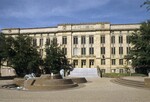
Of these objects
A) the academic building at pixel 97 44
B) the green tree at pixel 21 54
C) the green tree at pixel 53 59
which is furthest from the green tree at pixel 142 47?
the green tree at pixel 21 54

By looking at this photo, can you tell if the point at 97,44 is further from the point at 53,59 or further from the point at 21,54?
the point at 21,54

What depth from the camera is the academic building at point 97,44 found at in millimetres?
70375

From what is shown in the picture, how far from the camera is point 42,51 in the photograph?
7512 centimetres

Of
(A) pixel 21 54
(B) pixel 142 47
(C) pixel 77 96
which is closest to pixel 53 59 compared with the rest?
(A) pixel 21 54

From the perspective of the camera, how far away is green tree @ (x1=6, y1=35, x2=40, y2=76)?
52562mm

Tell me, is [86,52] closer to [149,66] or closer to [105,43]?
[105,43]

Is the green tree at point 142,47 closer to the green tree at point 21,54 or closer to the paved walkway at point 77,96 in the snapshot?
the green tree at point 21,54

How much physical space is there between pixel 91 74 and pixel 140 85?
109ft

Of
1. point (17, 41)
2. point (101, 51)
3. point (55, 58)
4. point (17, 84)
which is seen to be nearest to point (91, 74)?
point (55, 58)

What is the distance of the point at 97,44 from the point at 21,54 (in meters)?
25.0

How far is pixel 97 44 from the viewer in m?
71.0

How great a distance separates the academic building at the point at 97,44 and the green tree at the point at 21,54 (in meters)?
15.5

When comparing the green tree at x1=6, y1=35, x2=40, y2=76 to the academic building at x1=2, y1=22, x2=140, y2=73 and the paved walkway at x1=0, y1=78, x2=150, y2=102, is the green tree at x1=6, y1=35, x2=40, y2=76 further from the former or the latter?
the paved walkway at x1=0, y1=78, x2=150, y2=102

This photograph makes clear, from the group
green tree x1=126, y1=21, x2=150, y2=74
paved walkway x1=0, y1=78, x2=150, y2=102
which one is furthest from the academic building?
paved walkway x1=0, y1=78, x2=150, y2=102
